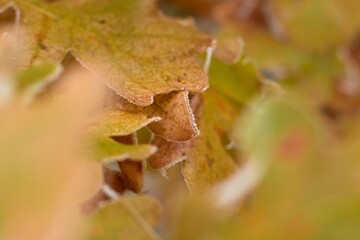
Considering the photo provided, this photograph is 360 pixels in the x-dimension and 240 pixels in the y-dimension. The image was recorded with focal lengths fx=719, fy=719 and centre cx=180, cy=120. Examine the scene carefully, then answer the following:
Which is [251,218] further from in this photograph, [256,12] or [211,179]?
[256,12]

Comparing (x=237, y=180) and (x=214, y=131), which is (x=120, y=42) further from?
(x=237, y=180)

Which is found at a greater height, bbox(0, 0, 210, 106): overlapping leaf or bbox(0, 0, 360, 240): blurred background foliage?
bbox(0, 0, 360, 240): blurred background foliage

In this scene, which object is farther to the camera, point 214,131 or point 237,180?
point 214,131

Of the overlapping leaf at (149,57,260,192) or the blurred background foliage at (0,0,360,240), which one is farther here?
the overlapping leaf at (149,57,260,192)

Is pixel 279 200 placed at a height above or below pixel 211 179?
above

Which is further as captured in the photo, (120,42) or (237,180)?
(120,42)

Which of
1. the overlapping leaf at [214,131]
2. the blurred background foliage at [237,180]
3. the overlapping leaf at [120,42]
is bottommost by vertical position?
the overlapping leaf at [214,131]

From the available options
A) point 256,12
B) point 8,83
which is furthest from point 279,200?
point 256,12

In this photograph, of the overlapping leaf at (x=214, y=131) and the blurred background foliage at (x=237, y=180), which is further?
the overlapping leaf at (x=214, y=131)

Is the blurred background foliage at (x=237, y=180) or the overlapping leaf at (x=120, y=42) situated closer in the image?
the blurred background foliage at (x=237, y=180)

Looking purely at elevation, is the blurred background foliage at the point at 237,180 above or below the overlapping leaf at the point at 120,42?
above

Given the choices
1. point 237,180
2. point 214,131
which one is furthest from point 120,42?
point 237,180
